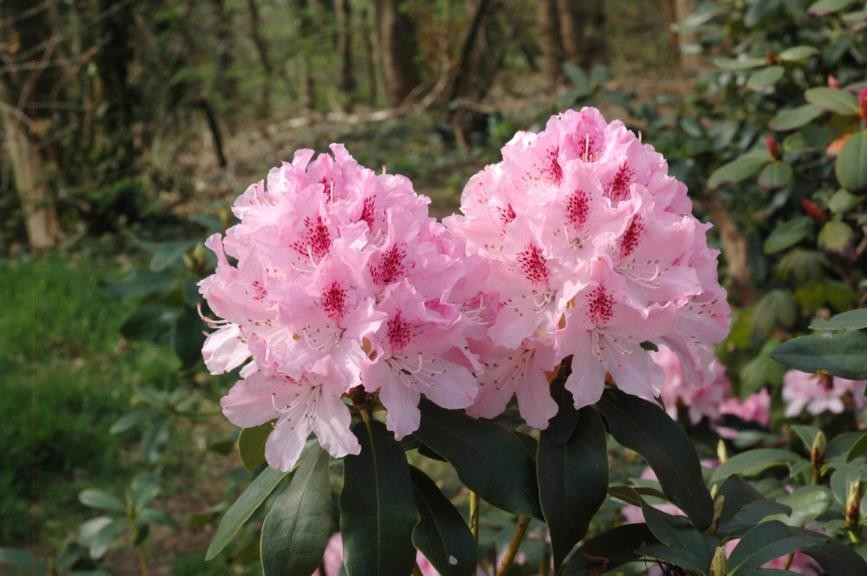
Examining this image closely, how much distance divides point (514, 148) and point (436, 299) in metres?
0.20

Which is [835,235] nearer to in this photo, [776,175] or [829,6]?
[776,175]

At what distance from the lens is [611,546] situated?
1.17 meters

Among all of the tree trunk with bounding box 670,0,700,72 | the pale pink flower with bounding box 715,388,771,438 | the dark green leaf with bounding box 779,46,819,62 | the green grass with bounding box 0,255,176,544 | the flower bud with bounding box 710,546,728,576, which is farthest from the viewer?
the tree trunk with bounding box 670,0,700,72

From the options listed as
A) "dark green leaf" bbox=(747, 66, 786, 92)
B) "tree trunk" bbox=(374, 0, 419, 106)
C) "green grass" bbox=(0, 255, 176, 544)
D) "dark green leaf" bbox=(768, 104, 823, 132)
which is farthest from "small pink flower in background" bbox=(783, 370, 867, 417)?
"tree trunk" bbox=(374, 0, 419, 106)

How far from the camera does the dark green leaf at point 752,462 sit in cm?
142

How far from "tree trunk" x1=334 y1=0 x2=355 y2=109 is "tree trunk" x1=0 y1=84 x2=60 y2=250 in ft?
16.4

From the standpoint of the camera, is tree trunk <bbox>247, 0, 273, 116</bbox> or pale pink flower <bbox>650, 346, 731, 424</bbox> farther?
tree trunk <bbox>247, 0, 273, 116</bbox>

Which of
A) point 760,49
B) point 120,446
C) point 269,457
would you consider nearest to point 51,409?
point 120,446

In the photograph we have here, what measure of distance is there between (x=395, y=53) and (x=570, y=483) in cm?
830

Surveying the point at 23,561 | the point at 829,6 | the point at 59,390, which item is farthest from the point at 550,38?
the point at 23,561

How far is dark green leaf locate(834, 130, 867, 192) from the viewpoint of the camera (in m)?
1.85

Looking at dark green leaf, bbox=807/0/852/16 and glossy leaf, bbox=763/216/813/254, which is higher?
dark green leaf, bbox=807/0/852/16

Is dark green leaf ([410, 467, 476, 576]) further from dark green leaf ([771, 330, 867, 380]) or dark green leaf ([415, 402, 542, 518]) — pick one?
dark green leaf ([771, 330, 867, 380])

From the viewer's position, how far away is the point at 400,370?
41.8 inches
